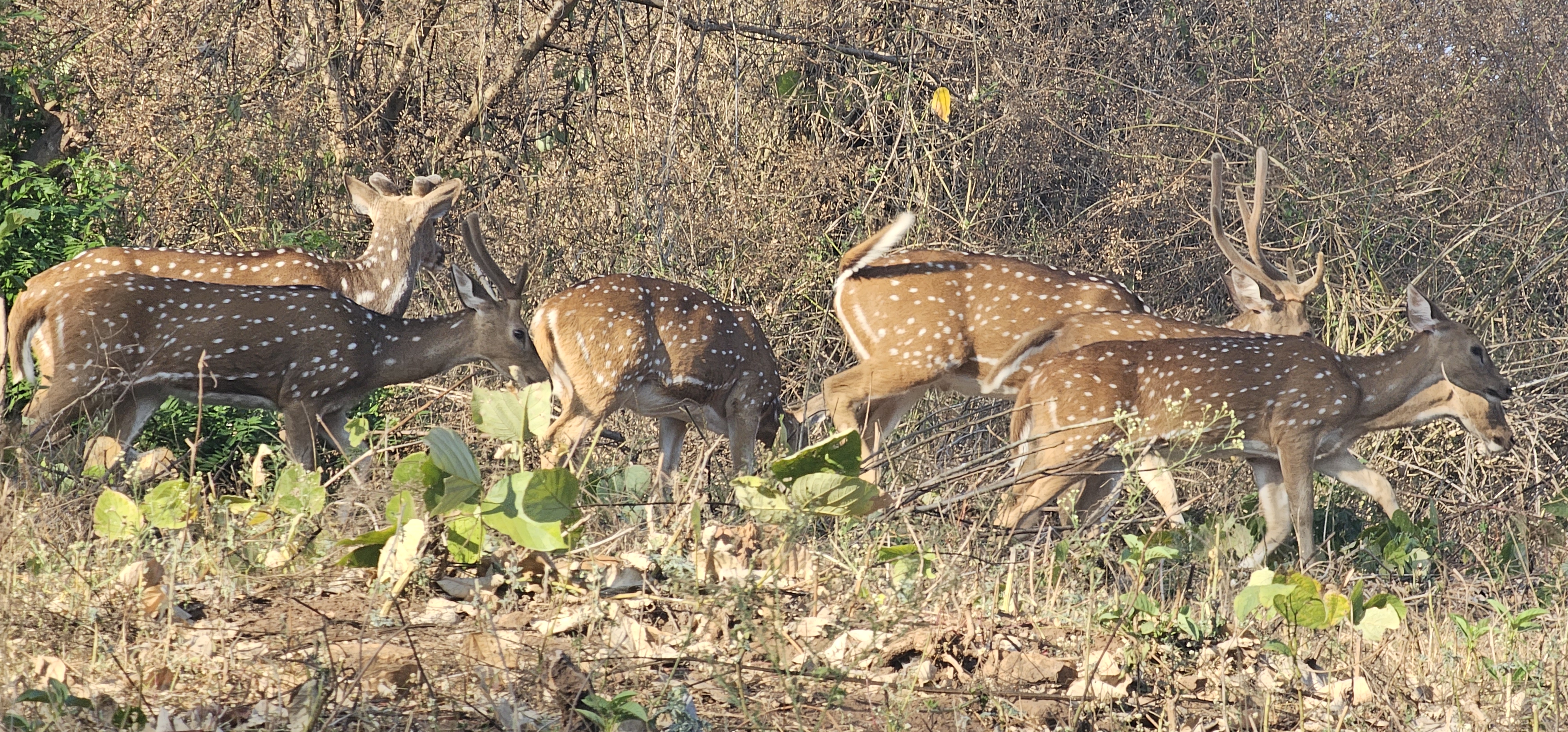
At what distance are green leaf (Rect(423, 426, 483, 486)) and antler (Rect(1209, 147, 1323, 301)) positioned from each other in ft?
18.4

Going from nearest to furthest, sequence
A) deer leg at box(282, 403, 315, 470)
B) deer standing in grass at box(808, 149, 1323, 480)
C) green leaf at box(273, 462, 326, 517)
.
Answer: green leaf at box(273, 462, 326, 517) → deer leg at box(282, 403, 315, 470) → deer standing in grass at box(808, 149, 1323, 480)

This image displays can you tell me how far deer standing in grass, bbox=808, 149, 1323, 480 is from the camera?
8375mm

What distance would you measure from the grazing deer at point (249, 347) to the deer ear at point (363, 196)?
1.29 m

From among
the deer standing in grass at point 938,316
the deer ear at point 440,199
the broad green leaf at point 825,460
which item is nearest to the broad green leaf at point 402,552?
the broad green leaf at point 825,460

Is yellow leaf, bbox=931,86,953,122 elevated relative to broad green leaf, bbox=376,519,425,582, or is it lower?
elevated

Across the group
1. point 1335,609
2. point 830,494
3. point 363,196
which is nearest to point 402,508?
point 830,494

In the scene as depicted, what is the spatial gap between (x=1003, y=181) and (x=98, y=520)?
23.2 ft

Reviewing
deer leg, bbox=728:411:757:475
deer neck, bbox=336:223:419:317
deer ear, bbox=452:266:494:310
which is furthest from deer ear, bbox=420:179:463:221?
deer leg, bbox=728:411:757:475

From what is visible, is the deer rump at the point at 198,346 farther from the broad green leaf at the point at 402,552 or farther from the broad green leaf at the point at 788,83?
the broad green leaf at the point at 788,83

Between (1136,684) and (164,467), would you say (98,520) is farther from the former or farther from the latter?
(1136,684)

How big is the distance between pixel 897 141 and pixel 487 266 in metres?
3.39

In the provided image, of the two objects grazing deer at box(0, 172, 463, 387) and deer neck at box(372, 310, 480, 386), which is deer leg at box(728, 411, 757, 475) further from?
grazing deer at box(0, 172, 463, 387)

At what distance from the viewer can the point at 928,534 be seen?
5.20 m

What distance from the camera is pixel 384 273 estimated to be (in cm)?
855
